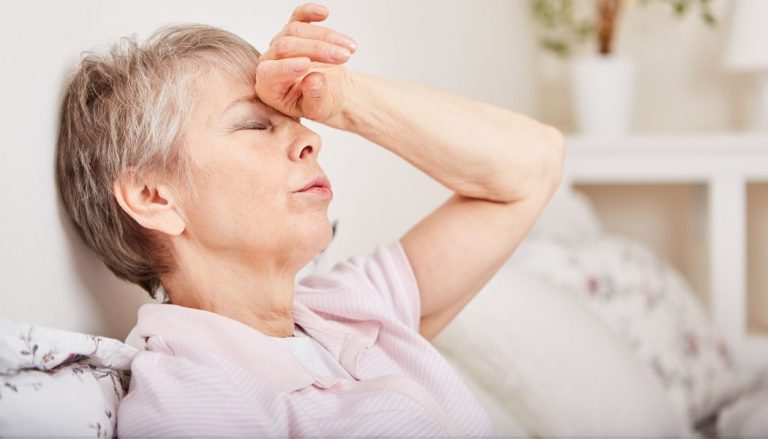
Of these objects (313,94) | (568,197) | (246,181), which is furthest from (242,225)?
(568,197)

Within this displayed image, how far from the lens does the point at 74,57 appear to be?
0.94 meters

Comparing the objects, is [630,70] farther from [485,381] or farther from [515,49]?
[485,381]

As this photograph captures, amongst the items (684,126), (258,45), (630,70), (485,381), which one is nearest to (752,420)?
(485,381)

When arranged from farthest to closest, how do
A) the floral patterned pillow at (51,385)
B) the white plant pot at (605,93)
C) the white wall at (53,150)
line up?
the white plant pot at (605,93) → the white wall at (53,150) → the floral patterned pillow at (51,385)

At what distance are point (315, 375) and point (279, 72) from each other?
1.00ft

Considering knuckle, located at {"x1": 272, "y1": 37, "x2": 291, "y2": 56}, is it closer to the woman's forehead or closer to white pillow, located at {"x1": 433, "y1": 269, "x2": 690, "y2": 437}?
the woman's forehead

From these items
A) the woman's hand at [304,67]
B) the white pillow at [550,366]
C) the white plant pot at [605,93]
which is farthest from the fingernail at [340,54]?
the white plant pot at [605,93]

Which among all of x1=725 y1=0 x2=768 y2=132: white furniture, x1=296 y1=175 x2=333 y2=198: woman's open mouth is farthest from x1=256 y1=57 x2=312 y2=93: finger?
x1=725 y1=0 x2=768 y2=132: white furniture

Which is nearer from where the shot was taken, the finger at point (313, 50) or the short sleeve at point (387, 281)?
the finger at point (313, 50)

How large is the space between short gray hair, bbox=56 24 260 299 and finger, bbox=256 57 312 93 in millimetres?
50

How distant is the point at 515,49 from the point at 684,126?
0.66m

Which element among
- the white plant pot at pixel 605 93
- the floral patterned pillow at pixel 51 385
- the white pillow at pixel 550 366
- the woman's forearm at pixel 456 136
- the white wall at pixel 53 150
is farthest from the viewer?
the white plant pot at pixel 605 93

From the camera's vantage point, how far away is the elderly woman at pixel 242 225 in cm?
85

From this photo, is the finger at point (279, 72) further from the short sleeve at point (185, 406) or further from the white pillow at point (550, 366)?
the white pillow at point (550, 366)
